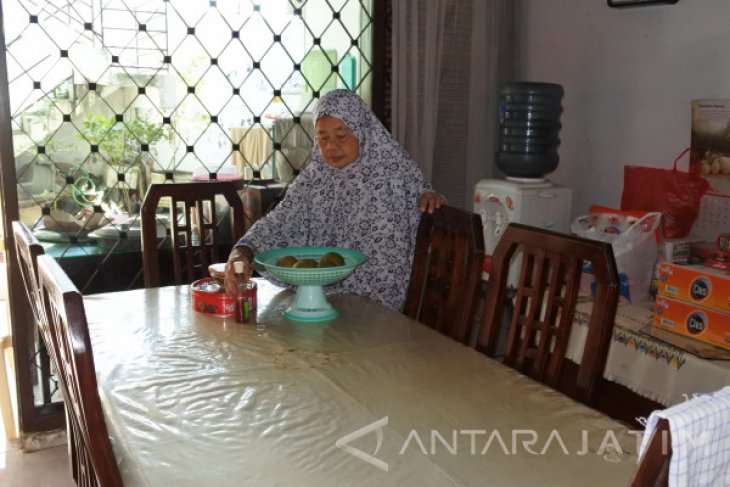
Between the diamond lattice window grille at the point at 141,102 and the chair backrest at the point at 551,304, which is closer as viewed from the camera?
the chair backrest at the point at 551,304

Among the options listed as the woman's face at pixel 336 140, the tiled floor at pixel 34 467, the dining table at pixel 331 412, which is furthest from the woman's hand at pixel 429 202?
the tiled floor at pixel 34 467

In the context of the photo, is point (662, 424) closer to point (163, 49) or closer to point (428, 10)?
point (163, 49)

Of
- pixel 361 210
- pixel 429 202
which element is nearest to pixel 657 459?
pixel 429 202

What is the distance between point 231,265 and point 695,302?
4.36ft

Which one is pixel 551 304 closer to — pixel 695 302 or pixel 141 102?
pixel 695 302

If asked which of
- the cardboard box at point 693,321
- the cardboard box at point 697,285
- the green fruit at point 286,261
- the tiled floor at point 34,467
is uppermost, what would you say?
the green fruit at point 286,261

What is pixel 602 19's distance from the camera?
9.13 feet

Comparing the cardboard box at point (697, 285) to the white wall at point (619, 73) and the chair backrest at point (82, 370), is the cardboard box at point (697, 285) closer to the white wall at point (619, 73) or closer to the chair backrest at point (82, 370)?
the white wall at point (619, 73)

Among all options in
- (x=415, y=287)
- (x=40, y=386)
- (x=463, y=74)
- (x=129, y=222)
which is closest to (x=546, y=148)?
(x=463, y=74)

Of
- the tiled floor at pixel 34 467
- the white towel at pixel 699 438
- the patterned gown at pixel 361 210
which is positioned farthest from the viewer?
the tiled floor at pixel 34 467

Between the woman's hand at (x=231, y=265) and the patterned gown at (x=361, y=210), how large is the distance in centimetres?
15

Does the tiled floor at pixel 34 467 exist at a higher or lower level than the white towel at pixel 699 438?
lower

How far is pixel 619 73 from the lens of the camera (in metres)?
2.71

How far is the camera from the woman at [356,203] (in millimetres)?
2133
